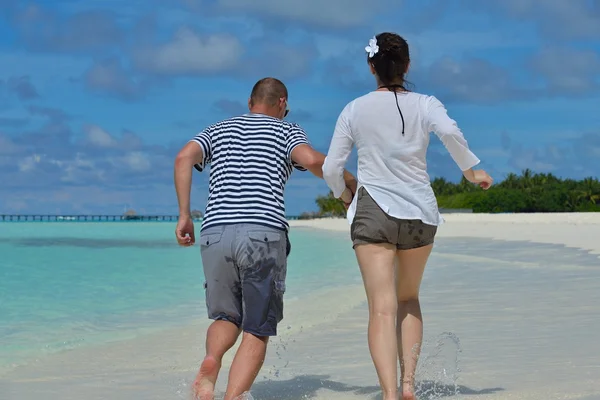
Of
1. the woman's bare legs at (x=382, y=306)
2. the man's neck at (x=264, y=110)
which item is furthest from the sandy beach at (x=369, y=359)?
the man's neck at (x=264, y=110)

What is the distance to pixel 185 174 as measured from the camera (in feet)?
14.5

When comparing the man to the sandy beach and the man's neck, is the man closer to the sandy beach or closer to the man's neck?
the man's neck

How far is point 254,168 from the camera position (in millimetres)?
4355

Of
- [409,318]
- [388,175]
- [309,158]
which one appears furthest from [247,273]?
[409,318]

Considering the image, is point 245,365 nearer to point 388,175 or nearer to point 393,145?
point 388,175

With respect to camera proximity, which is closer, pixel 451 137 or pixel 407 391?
pixel 451 137

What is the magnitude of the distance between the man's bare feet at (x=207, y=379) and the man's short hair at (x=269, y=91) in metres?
1.41

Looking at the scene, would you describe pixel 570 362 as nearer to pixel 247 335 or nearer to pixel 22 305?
pixel 247 335

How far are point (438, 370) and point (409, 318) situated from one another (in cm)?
115

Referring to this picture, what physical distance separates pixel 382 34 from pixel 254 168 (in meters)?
0.97

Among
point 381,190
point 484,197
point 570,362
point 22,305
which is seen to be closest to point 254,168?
point 381,190

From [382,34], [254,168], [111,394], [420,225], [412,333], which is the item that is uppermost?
[382,34]

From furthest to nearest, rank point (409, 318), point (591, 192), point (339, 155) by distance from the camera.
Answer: point (591, 192) < point (409, 318) < point (339, 155)

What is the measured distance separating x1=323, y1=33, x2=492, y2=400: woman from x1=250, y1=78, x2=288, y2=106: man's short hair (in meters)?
0.40
